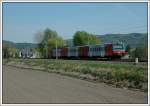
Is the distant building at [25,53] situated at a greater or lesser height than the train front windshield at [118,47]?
lesser

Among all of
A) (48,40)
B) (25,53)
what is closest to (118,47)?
(25,53)

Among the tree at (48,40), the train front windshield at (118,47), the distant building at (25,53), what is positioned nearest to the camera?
the train front windshield at (118,47)

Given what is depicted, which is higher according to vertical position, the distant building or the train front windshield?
the train front windshield

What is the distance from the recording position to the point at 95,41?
87000 millimetres

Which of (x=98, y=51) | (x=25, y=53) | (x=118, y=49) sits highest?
(x=118, y=49)

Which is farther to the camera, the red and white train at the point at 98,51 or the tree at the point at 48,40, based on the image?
the tree at the point at 48,40

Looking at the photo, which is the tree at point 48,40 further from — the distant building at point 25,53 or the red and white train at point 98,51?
the red and white train at point 98,51

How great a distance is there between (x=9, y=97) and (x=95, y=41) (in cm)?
7734

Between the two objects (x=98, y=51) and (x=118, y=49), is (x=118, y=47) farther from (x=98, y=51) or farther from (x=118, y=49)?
(x=98, y=51)

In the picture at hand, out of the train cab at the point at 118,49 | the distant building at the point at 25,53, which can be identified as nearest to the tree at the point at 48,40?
the distant building at the point at 25,53

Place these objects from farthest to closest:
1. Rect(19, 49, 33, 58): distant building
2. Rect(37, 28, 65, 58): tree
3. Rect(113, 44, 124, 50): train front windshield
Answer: Rect(37, 28, 65, 58): tree
Rect(19, 49, 33, 58): distant building
Rect(113, 44, 124, 50): train front windshield

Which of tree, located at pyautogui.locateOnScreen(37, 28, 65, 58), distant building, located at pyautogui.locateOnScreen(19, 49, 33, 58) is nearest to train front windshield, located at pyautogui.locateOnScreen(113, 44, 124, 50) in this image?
distant building, located at pyautogui.locateOnScreen(19, 49, 33, 58)

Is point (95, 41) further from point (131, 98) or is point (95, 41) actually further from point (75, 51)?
point (131, 98)

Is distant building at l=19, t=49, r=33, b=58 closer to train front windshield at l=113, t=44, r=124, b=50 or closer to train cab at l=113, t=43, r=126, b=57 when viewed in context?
train cab at l=113, t=43, r=126, b=57
